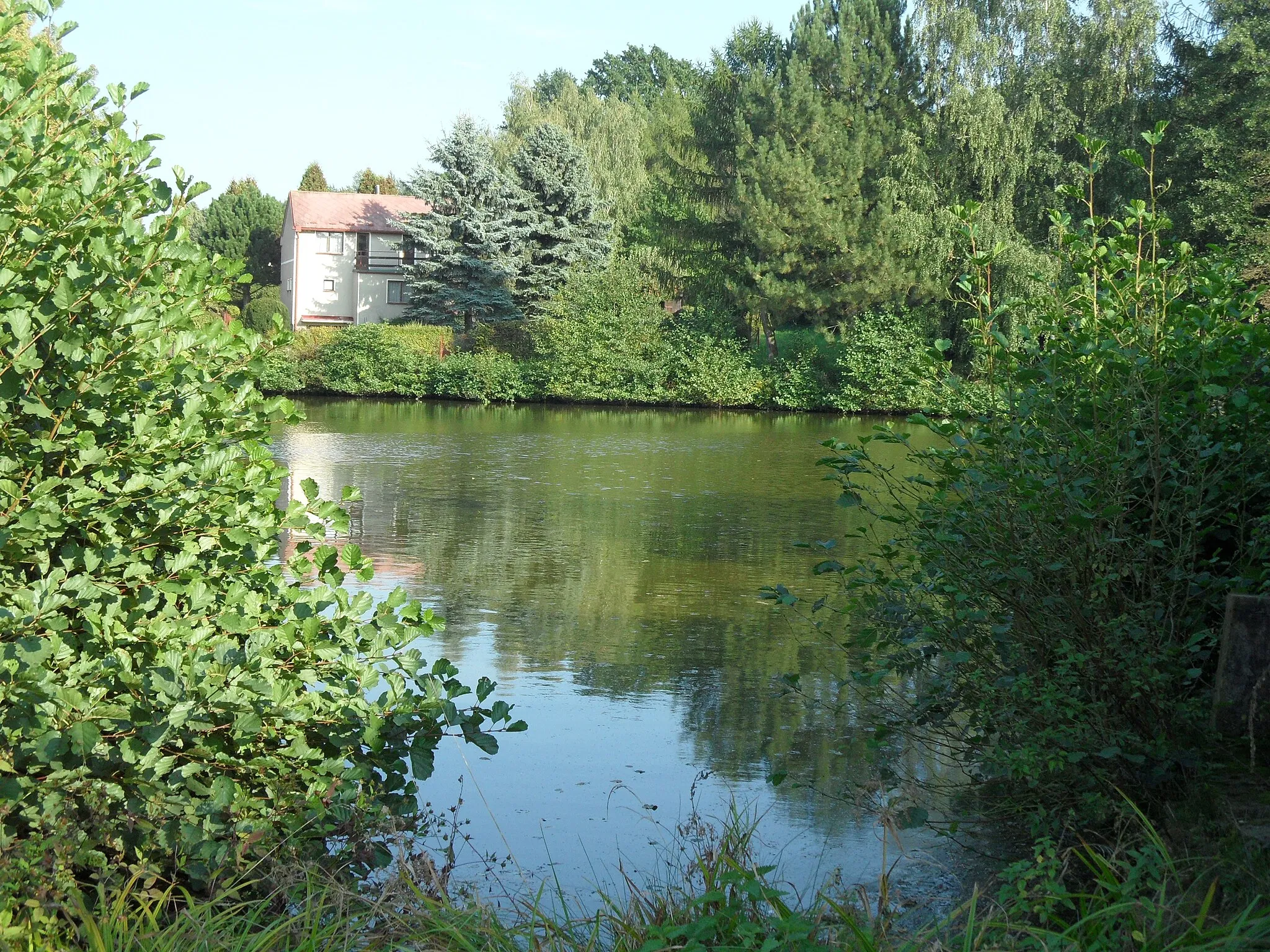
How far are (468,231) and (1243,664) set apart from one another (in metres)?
45.1

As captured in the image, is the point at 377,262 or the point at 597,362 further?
the point at 377,262

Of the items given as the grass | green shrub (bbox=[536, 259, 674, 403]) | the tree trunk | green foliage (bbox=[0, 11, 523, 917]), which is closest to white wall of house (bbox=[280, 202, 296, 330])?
green shrub (bbox=[536, 259, 674, 403])

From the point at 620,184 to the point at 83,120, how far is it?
50.4 meters

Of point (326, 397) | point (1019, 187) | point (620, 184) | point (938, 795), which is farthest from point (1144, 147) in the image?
point (938, 795)

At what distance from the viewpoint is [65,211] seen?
175 inches

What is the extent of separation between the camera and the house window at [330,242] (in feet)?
Result: 206

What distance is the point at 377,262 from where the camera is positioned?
207 feet

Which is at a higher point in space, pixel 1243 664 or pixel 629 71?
pixel 629 71

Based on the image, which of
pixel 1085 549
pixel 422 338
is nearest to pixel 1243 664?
pixel 1085 549

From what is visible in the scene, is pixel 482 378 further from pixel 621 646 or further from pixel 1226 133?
pixel 621 646

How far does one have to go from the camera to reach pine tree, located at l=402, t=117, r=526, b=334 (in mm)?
47594

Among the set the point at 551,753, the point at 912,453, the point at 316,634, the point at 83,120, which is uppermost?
→ the point at 83,120

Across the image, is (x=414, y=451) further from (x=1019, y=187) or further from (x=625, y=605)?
(x=1019, y=187)

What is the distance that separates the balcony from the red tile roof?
3.92ft
